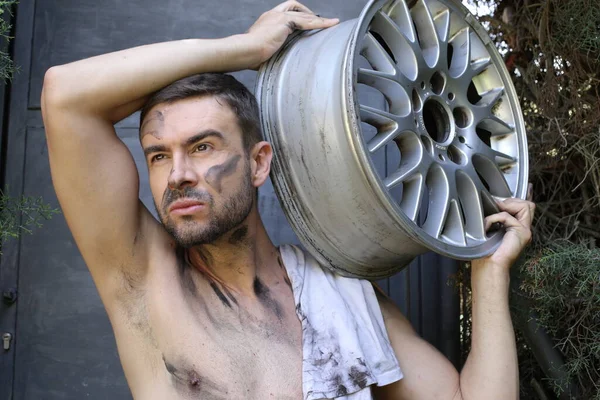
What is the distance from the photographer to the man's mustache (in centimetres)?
229

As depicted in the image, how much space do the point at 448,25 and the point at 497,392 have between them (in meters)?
1.13

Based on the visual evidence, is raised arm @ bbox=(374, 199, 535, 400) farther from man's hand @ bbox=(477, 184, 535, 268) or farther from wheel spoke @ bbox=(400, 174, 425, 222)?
wheel spoke @ bbox=(400, 174, 425, 222)

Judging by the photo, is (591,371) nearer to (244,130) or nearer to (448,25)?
(448,25)

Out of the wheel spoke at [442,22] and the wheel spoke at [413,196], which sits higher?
the wheel spoke at [442,22]

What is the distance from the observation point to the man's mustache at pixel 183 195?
90.0 inches

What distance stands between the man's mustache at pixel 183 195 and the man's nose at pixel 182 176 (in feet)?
0.04

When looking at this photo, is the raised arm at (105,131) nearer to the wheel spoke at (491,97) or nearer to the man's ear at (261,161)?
the man's ear at (261,161)

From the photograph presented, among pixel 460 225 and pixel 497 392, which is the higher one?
pixel 460 225

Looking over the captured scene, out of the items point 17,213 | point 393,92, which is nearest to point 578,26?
point 393,92

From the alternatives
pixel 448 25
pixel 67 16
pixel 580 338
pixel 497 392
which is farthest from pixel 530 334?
pixel 67 16

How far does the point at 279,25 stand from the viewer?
99.9 inches

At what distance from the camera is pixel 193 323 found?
2.36 m

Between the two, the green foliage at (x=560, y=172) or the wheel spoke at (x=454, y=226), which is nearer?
the wheel spoke at (x=454, y=226)

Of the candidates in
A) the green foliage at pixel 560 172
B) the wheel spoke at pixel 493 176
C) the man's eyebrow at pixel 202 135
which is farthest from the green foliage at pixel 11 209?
the green foliage at pixel 560 172
